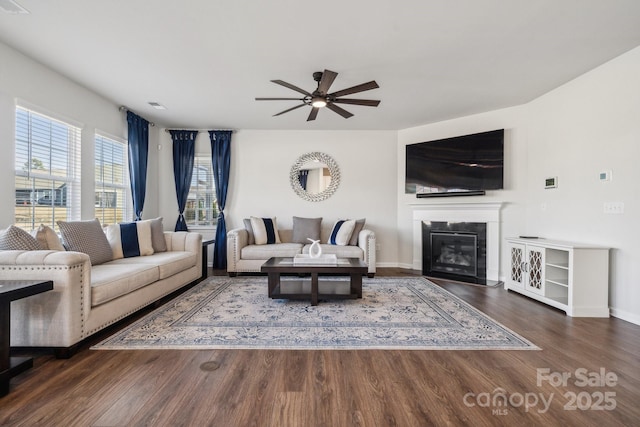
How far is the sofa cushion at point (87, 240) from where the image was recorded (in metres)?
2.60

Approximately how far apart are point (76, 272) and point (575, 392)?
3.29 m

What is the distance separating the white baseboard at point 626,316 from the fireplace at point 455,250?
4.44ft

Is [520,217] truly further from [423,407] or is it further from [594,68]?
[423,407]

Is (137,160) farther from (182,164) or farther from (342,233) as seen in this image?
(342,233)

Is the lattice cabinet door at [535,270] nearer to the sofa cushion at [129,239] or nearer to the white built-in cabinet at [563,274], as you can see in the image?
the white built-in cabinet at [563,274]

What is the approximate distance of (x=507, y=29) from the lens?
2.21 meters

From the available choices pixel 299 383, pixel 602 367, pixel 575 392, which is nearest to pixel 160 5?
pixel 299 383

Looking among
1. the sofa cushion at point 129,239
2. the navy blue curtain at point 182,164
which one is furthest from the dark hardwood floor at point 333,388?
the navy blue curtain at point 182,164

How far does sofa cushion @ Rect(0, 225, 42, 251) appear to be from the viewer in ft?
6.55

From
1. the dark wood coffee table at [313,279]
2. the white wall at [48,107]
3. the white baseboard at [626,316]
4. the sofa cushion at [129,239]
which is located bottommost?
the white baseboard at [626,316]

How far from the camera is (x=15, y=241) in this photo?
6.64 ft

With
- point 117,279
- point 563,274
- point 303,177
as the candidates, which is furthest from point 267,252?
point 563,274

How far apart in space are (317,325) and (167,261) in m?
1.90

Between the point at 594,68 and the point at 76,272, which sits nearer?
the point at 76,272
